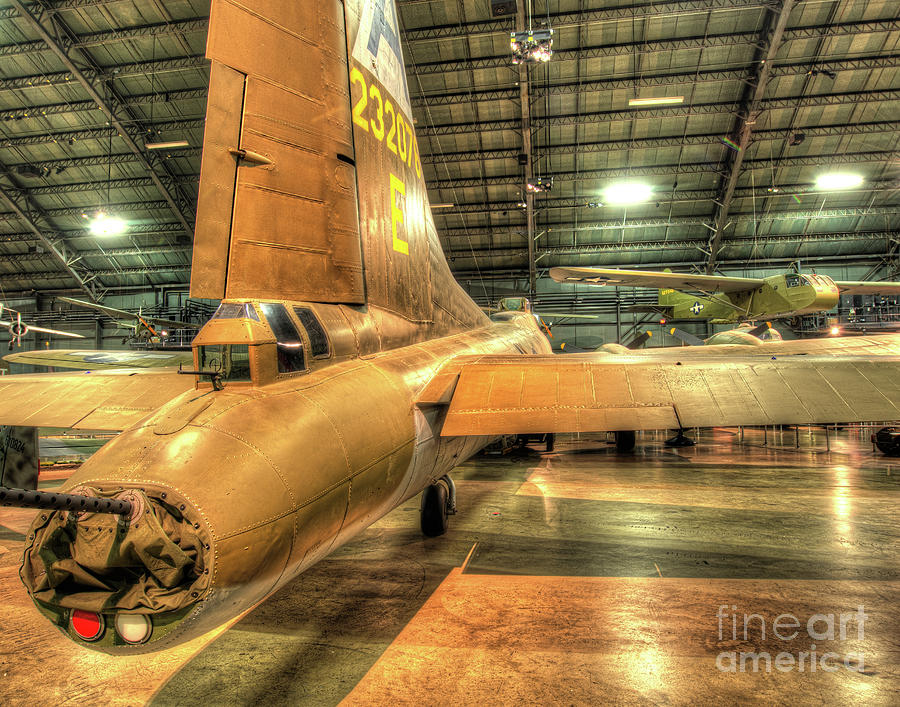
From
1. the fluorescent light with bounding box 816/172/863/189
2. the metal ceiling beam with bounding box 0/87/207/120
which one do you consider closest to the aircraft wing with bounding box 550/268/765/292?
the fluorescent light with bounding box 816/172/863/189

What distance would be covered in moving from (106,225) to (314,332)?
25.0 m

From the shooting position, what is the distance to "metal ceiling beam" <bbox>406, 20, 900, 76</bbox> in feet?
61.5

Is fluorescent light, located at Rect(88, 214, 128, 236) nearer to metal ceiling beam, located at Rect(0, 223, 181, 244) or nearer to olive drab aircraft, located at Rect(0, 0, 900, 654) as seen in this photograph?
metal ceiling beam, located at Rect(0, 223, 181, 244)

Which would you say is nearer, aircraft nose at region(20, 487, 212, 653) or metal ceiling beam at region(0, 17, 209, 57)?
aircraft nose at region(20, 487, 212, 653)

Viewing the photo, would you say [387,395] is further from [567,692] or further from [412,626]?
[567,692]

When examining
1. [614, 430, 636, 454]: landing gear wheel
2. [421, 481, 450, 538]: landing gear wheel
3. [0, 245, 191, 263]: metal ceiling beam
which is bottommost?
[421, 481, 450, 538]: landing gear wheel

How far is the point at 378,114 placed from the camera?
5.97m

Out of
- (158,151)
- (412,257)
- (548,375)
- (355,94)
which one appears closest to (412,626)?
(548,375)

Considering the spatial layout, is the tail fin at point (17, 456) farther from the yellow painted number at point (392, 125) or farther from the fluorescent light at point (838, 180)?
the fluorescent light at point (838, 180)

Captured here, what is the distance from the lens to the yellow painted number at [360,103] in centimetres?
542

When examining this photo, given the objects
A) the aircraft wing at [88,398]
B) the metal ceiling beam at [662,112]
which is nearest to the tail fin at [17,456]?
the aircraft wing at [88,398]

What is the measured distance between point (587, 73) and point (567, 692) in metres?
22.4

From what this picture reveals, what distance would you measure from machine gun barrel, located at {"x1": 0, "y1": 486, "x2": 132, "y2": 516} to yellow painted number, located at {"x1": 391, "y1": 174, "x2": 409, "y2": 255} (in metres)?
4.12

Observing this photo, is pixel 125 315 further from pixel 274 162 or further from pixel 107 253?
pixel 274 162
